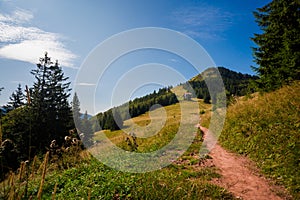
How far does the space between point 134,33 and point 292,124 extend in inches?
282

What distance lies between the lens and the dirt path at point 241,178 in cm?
503

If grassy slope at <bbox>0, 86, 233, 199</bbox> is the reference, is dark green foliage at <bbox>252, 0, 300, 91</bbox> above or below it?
above

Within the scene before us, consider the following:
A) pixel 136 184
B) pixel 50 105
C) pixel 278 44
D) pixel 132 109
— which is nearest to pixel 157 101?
pixel 132 109

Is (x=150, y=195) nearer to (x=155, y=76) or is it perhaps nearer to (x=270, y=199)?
(x=270, y=199)

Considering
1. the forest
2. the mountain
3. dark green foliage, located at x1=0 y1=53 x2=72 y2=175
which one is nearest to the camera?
the forest

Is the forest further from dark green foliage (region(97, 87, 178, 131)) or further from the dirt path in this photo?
dark green foliage (region(97, 87, 178, 131))

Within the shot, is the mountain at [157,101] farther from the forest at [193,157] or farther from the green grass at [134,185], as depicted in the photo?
the green grass at [134,185]

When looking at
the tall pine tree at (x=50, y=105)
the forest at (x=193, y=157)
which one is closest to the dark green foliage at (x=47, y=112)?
the tall pine tree at (x=50, y=105)

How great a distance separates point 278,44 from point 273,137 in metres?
13.6

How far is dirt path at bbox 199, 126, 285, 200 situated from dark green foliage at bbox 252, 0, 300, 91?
945 centimetres

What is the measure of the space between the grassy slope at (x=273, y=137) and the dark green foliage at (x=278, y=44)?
542cm

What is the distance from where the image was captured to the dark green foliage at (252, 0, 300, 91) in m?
14.1

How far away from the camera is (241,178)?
6.01 metres

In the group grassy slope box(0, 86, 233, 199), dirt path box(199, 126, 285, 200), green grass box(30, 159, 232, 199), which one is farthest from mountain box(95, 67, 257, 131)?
green grass box(30, 159, 232, 199)
